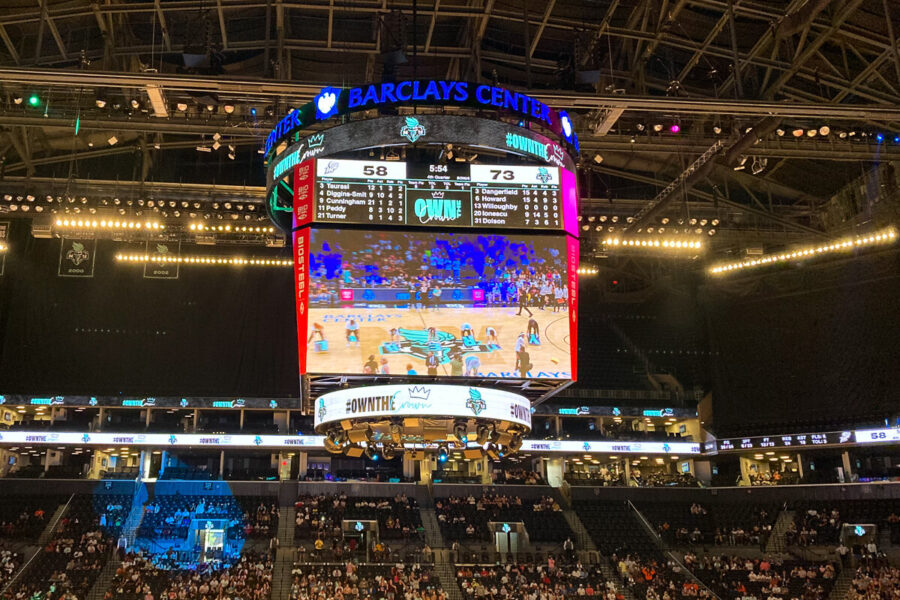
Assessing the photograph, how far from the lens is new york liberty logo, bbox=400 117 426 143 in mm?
16898

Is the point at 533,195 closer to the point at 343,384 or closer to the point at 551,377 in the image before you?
the point at 551,377

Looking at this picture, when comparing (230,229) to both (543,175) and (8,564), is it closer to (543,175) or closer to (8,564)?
(543,175)

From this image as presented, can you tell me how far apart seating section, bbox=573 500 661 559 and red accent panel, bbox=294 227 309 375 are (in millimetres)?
20148

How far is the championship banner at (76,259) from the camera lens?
1052 inches

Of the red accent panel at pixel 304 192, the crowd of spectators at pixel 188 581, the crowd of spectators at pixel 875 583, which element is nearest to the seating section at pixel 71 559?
the crowd of spectators at pixel 188 581

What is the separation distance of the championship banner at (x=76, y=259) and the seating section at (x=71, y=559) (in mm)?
9777

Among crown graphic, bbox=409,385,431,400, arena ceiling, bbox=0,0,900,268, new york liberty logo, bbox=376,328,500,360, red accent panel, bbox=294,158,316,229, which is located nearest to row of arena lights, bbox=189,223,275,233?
arena ceiling, bbox=0,0,900,268

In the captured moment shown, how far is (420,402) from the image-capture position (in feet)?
53.7

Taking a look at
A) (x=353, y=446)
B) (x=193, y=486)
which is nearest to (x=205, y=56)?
(x=353, y=446)

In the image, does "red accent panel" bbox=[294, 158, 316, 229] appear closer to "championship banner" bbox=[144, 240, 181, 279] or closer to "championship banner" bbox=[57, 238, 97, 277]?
"championship banner" bbox=[144, 240, 181, 279]

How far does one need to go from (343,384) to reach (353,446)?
91.3 inches

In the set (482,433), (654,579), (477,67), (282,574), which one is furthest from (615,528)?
(477,67)

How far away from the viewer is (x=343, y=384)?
1725cm

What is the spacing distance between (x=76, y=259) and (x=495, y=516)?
60.9 ft
